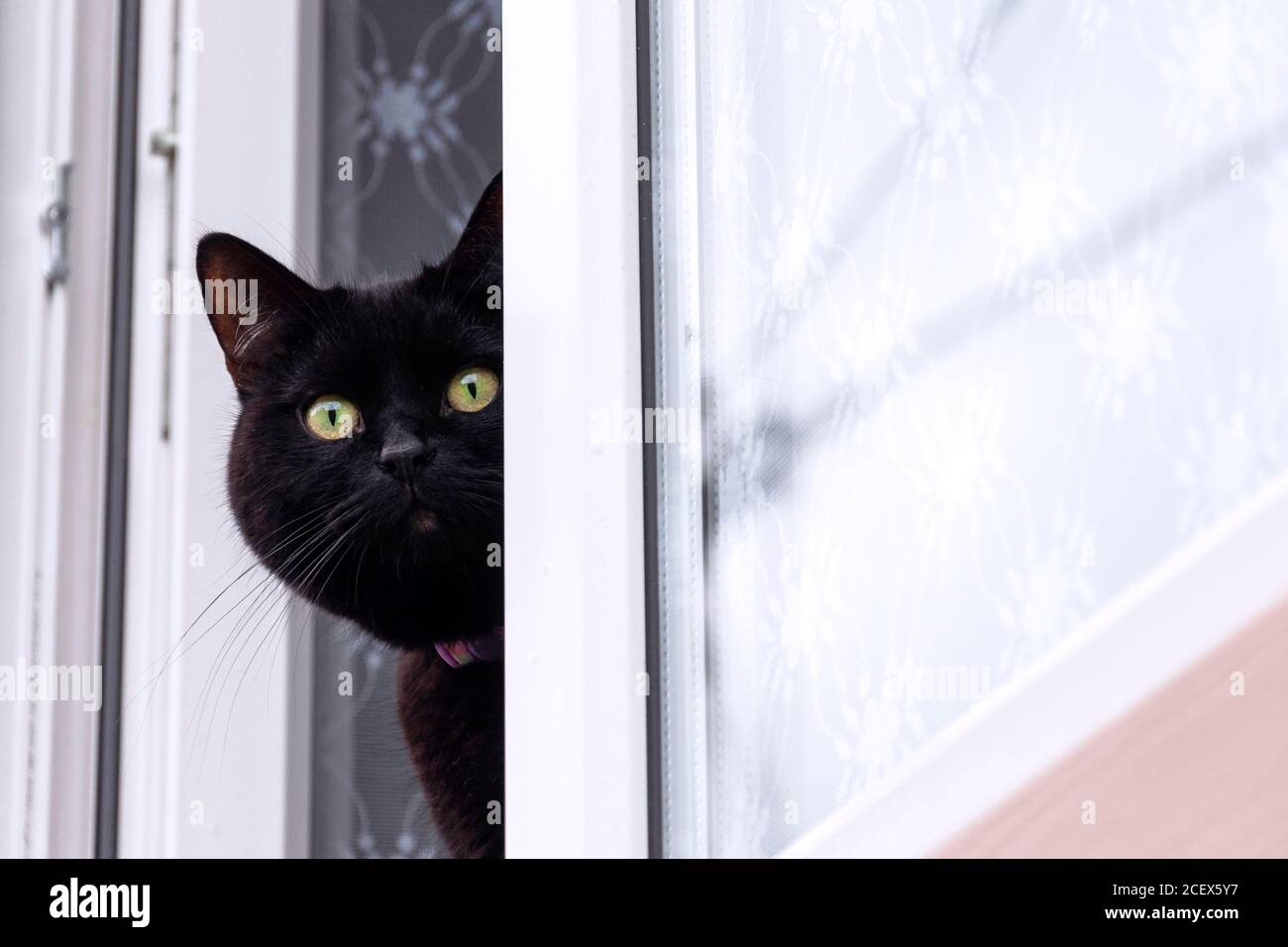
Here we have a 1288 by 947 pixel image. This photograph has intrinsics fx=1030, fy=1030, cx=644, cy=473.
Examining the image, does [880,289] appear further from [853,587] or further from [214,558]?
[214,558]

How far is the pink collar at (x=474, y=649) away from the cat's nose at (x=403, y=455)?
0.15 meters

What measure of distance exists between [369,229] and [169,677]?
0.48m

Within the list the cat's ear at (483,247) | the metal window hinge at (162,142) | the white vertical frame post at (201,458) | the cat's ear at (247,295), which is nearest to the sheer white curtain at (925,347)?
the cat's ear at (483,247)

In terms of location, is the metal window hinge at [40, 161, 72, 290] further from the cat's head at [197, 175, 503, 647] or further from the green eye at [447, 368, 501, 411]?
the green eye at [447, 368, 501, 411]

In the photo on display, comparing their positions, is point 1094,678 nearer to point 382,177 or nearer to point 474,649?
point 474,649

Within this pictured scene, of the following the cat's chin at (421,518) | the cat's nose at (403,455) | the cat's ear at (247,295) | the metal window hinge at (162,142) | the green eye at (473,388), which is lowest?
the cat's chin at (421,518)

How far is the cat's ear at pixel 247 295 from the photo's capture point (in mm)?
774

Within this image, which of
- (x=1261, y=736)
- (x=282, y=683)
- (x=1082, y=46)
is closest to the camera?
(x=1261, y=736)

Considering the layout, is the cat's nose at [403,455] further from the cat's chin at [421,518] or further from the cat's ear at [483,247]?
the cat's ear at [483,247]

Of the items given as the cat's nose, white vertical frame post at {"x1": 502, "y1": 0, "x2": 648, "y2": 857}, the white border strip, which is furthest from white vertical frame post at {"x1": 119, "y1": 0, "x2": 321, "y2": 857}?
the white border strip

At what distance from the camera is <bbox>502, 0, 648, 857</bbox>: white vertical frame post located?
0.43 metres

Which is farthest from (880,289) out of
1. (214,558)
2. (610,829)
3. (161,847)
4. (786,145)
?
(161,847)

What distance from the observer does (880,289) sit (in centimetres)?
47

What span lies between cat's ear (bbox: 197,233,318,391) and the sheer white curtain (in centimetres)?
39
